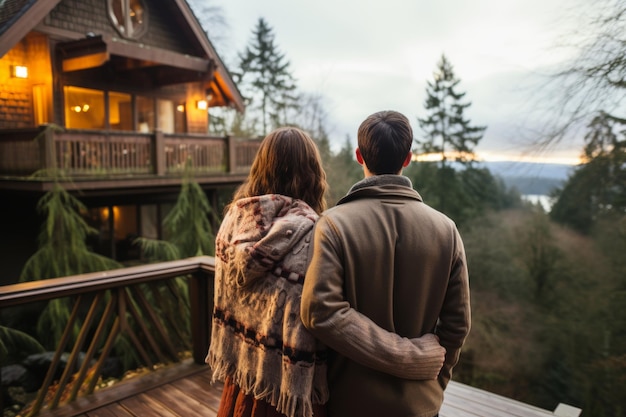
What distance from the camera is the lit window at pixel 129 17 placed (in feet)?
31.6

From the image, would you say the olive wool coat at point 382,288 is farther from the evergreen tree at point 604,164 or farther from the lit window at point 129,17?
the lit window at point 129,17

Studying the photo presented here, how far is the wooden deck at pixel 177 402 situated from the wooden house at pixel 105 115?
4.25 m

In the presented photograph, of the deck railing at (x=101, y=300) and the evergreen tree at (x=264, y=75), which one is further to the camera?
the evergreen tree at (x=264, y=75)

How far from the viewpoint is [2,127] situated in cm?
808

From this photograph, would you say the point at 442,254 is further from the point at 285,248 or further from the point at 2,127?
the point at 2,127

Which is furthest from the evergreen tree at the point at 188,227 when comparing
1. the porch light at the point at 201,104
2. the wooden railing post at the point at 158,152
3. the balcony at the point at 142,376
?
the porch light at the point at 201,104

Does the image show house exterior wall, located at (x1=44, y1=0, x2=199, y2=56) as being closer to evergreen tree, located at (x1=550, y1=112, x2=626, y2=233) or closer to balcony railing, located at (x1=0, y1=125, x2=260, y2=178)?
balcony railing, located at (x1=0, y1=125, x2=260, y2=178)

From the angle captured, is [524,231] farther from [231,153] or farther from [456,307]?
[456,307]

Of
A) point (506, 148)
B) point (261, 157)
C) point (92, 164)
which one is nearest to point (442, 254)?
point (261, 157)

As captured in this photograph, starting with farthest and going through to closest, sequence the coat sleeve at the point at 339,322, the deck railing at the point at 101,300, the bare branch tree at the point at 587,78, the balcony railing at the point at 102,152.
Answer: the balcony railing at the point at 102,152 → the bare branch tree at the point at 587,78 → the deck railing at the point at 101,300 → the coat sleeve at the point at 339,322

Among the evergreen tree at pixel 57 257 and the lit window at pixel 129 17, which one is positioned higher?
the lit window at pixel 129 17

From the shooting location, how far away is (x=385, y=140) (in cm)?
134

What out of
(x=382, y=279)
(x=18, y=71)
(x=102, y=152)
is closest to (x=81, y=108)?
(x=18, y=71)

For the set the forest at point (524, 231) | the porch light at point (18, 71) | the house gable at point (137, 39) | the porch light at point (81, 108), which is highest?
the house gable at point (137, 39)
